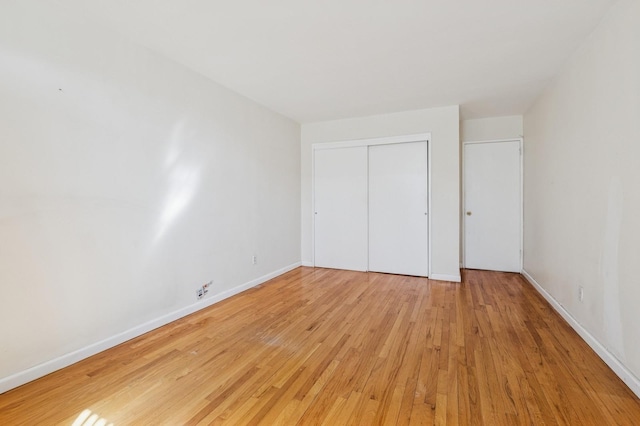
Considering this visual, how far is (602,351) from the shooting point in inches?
79.1

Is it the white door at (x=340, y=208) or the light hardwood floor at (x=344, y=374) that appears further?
the white door at (x=340, y=208)

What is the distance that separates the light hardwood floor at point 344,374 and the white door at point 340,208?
173cm

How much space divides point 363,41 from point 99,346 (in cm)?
305

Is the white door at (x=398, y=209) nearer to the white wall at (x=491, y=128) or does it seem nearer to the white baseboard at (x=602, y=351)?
the white wall at (x=491, y=128)

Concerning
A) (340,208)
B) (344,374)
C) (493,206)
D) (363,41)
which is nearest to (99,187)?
(344,374)

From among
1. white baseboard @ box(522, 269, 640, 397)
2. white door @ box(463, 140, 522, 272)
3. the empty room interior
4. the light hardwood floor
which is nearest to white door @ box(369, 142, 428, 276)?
the empty room interior

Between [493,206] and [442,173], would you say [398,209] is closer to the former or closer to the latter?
[442,173]

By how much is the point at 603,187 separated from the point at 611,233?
33 centimetres

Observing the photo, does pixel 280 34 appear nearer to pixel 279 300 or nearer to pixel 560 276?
pixel 279 300

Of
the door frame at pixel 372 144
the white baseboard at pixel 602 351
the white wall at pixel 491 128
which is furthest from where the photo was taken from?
the white wall at pixel 491 128

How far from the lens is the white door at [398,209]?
4238 mm

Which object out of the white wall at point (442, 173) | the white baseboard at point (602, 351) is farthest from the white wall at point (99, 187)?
the white baseboard at point (602, 351)

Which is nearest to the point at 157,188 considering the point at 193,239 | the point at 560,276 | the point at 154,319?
the point at 193,239

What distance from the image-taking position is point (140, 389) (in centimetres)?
173
